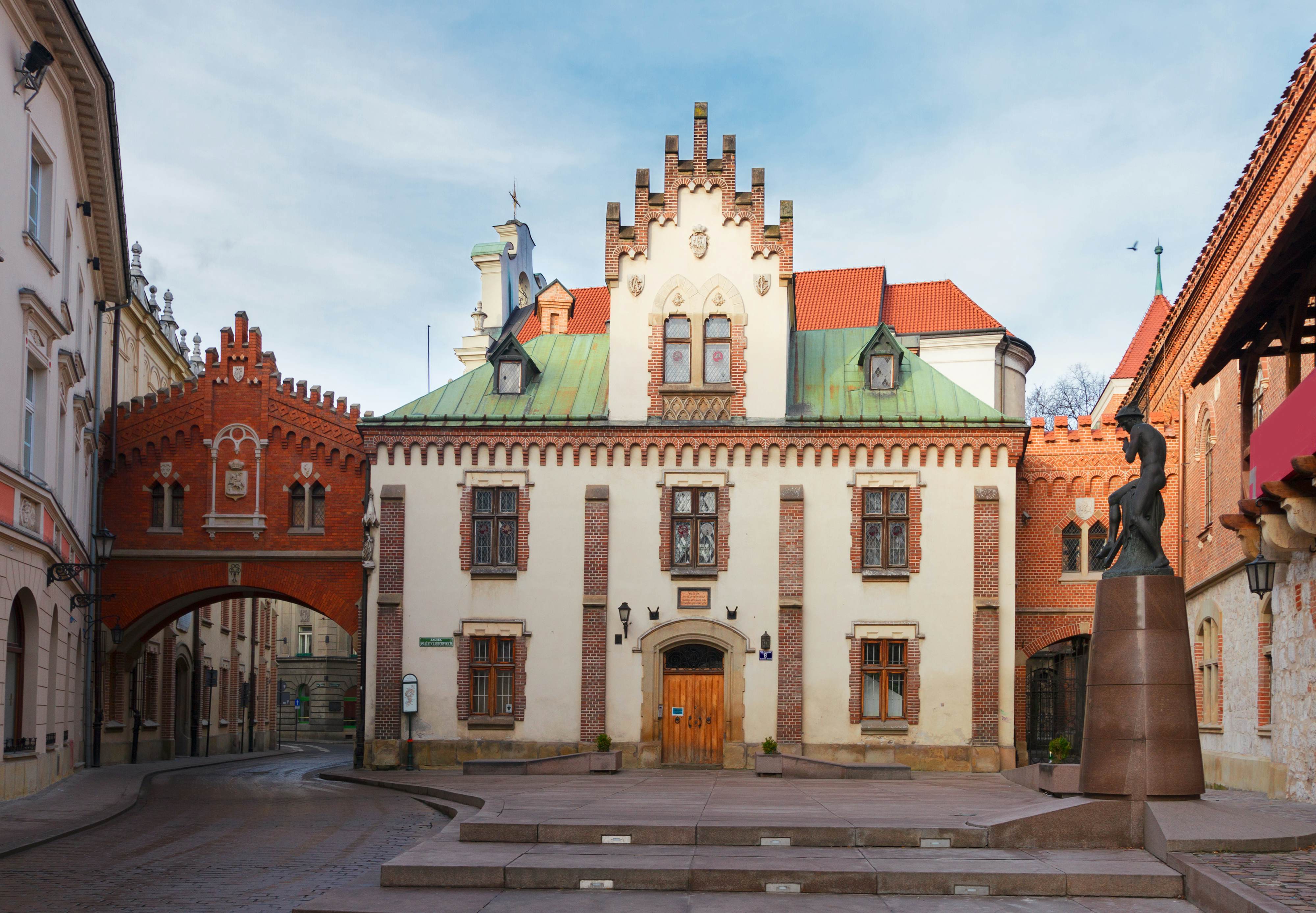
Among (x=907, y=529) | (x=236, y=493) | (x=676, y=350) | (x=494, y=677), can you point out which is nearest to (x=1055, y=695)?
(x=907, y=529)

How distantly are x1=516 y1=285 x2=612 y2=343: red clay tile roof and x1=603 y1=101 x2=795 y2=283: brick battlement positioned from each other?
18674 mm

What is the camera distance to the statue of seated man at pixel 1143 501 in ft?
49.2

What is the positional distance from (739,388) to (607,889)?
19812 millimetres

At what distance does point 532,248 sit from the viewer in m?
58.6

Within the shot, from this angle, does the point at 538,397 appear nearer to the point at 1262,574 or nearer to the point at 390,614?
the point at 390,614

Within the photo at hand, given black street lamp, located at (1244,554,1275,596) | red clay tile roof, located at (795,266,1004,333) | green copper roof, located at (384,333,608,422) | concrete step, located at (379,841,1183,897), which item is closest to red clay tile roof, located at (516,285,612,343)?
red clay tile roof, located at (795,266,1004,333)

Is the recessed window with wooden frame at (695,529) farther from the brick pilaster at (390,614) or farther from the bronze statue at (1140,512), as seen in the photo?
the bronze statue at (1140,512)

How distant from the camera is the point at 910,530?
30.5 meters

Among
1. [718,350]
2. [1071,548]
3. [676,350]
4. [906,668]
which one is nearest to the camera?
[906,668]

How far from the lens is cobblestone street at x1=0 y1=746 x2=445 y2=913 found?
12219 millimetres

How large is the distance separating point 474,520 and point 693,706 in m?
6.75

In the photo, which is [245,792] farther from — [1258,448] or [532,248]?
[532,248]

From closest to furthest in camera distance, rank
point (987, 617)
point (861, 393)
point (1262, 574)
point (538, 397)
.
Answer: point (1262, 574) → point (987, 617) → point (861, 393) → point (538, 397)

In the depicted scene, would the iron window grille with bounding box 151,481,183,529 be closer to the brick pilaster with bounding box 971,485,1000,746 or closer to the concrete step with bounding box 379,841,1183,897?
the brick pilaster with bounding box 971,485,1000,746
